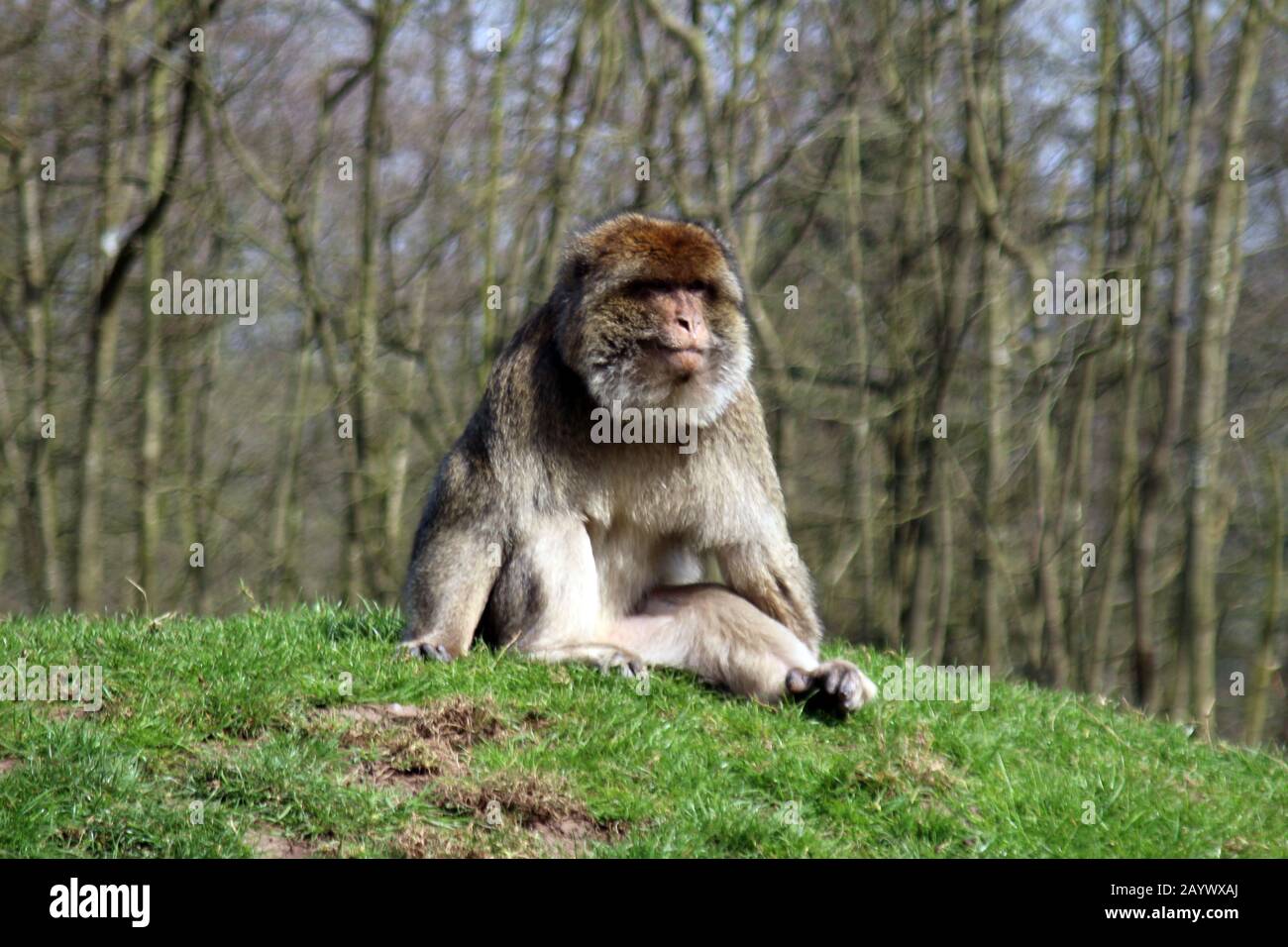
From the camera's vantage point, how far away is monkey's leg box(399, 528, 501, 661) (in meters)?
6.39

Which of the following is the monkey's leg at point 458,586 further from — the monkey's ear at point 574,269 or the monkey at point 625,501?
the monkey's ear at point 574,269

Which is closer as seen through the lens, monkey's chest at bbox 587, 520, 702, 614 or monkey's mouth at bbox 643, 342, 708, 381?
monkey's mouth at bbox 643, 342, 708, 381

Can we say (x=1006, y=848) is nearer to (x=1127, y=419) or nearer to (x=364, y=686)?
(x=364, y=686)

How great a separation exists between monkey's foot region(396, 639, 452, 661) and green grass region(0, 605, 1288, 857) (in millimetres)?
98

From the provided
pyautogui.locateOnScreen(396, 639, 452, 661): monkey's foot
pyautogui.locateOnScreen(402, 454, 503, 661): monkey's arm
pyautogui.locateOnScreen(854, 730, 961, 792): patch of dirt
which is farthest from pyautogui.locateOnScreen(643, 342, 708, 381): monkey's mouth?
pyautogui.locateOnScreen(854, 730, 961, 792): patch of dirt

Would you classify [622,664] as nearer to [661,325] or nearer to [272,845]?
[661,325]

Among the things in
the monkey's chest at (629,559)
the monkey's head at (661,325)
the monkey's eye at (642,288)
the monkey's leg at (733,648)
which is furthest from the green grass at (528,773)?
the monkey's eye at (642,288)

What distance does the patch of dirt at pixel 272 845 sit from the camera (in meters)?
4.44

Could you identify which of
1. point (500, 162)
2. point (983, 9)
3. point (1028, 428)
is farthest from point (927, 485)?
point (500, 162)

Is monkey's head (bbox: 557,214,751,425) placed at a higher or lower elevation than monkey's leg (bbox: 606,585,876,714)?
higher

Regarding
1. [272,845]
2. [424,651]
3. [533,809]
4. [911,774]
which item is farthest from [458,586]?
[911,774]

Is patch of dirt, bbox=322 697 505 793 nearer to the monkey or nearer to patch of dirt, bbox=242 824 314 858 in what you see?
patch of dirt, bbox=242 824 314 858

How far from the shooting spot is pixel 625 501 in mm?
6480

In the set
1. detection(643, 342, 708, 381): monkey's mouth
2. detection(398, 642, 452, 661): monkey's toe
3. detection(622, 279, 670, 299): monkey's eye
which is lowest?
detection(398, 642, 452, 661): monkey's toe
